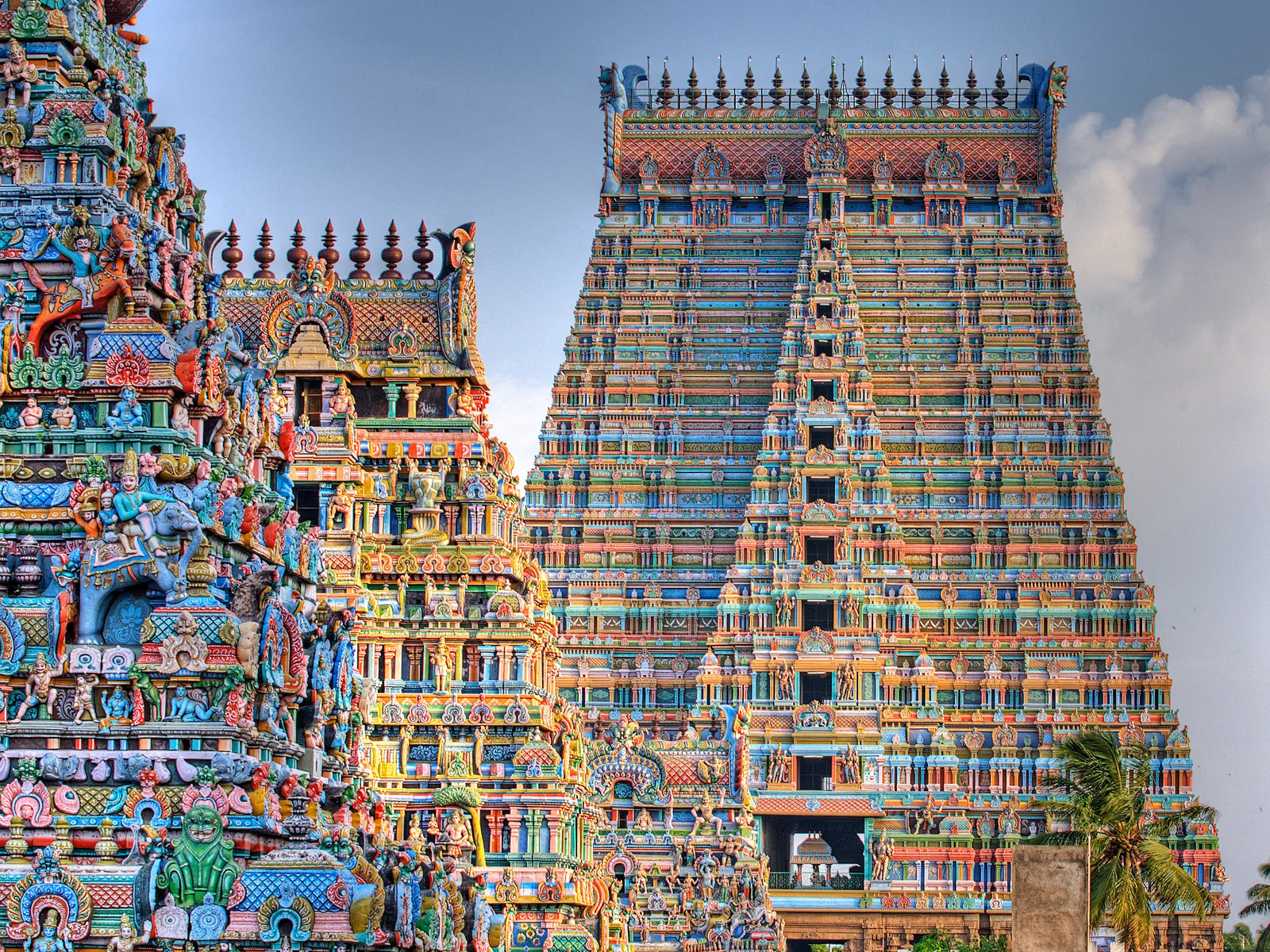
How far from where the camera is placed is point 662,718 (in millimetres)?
92812

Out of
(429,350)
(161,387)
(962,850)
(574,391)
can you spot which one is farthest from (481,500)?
(574,391)

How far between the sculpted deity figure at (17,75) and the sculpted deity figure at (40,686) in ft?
25.5

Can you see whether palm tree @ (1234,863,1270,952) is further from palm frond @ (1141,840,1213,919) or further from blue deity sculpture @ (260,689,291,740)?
blue deity sculpture @ (260,689,291,740)

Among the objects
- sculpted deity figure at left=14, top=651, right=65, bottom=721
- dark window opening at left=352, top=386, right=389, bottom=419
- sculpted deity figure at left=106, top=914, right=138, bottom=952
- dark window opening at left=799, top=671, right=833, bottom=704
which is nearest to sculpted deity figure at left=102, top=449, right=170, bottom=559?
sculpted deity figure at left=14, top=651, right=65, bottom=721

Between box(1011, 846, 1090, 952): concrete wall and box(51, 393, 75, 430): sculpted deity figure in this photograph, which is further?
box(51, 393, 75, 430): sculpted deity figure

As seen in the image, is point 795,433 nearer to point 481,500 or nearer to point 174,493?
point 481,500

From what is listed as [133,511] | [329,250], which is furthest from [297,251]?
[133,511]

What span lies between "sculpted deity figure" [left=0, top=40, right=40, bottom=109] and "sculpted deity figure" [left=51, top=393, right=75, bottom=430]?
4.22 m

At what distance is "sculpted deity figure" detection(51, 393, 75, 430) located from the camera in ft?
116

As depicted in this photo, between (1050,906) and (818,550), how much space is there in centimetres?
6272

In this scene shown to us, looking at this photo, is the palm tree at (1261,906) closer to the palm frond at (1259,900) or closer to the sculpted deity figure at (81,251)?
the palm frond at (1259,900)

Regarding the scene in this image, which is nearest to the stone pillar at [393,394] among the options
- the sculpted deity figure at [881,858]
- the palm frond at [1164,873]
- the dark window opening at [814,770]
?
the palm frond at [1164,873]

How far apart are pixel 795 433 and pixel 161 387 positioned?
59.9m

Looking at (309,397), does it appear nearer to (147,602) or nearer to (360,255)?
(360,255)
